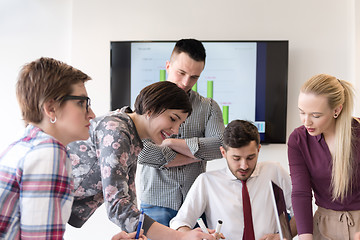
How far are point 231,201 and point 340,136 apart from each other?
64 cm

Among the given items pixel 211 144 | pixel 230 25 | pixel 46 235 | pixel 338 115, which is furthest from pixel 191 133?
pixel 230 25

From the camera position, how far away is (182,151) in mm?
1896

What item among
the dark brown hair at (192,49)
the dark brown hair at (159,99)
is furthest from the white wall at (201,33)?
the dark brown hair at (159,99)

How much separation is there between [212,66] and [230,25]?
1.25 feet

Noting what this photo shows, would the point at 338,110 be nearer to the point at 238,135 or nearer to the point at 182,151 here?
the point at 238,135

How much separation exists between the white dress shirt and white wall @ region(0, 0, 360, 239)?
1.31m

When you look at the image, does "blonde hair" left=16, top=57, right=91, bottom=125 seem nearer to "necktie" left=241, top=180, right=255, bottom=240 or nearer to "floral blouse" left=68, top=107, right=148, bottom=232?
"floral blouse" left=68, top=107, right=148, bottom=232

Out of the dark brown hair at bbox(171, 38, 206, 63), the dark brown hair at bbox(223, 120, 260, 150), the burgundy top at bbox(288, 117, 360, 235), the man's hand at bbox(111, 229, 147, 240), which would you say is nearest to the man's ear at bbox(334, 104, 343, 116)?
the burgundy top at bbox(288, 117, 360, 235)

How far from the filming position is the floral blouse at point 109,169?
4.23 feet

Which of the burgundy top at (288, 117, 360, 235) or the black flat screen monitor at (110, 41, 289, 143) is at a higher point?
the black flat screen monitor at (110, 41, 289, 143)

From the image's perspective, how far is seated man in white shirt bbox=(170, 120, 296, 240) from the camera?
1.91 metres

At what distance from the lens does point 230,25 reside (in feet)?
11.0

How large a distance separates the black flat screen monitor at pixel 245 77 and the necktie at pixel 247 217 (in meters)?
1.37

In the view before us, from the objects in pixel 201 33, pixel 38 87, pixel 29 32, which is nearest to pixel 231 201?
pixel 38 87
